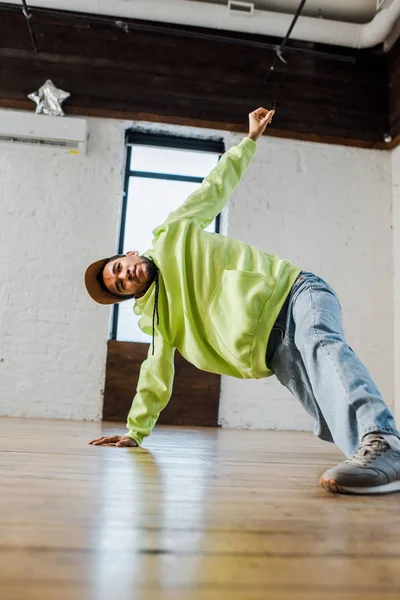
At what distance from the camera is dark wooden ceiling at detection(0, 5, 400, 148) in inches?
190

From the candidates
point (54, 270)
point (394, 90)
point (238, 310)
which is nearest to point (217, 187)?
point (238, 310)

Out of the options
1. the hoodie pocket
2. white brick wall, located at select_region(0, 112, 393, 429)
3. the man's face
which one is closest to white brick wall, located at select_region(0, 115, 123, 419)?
white brick wall, located at select_region(0, 112, 393, 429)

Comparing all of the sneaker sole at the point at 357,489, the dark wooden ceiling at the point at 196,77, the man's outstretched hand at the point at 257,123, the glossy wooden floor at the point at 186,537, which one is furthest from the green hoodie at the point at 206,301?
the dark wooden ceiling at the point at 196,77

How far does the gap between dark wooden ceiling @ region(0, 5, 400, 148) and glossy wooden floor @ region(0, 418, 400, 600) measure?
162 inches

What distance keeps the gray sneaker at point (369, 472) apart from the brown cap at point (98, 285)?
1.03 meters

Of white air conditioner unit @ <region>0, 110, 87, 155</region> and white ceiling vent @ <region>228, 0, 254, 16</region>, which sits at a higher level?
white ceiling vent @ <region>228, 0, 254, 16</region>

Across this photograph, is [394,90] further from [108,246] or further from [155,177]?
[108,246]

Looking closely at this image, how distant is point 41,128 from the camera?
4.63m

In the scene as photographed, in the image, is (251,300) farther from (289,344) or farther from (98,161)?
(98,161)

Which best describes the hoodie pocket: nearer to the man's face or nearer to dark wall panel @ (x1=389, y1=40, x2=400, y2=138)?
the man's face

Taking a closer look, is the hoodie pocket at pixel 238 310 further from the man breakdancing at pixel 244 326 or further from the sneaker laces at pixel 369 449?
the sneaker laces at pixel 369 449

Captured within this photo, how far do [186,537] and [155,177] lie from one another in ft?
14.8

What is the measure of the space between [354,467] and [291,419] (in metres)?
3.49

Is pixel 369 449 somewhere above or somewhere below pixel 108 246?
below
